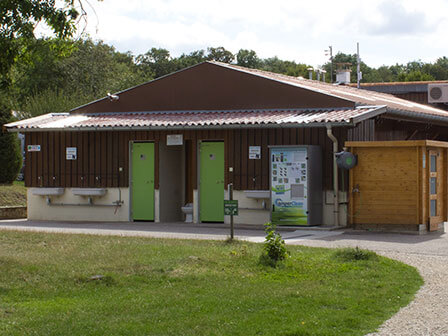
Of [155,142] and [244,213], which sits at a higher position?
[155,142]

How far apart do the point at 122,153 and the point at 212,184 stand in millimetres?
2930

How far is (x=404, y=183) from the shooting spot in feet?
61.3

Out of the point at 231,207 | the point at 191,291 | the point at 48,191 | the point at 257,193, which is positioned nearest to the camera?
the point at 191,291

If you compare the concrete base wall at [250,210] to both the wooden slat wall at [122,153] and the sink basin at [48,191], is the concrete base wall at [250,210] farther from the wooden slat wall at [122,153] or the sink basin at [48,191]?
the sink basin at [48,191]

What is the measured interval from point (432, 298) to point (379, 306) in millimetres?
1061

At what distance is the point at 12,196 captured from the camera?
26.2 m

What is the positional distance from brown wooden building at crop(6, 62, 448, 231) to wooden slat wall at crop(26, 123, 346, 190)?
0.10 ft

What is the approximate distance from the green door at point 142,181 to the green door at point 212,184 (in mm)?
1546

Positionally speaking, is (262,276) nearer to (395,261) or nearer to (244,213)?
(395,261)

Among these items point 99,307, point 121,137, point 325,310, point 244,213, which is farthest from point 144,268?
point 121,137

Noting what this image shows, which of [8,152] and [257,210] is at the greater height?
[8,152]

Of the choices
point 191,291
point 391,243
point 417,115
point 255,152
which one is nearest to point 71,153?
point 255,152

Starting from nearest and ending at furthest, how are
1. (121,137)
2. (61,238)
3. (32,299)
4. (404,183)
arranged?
(32,299) → (61,238) → (404,183) → (121,137)

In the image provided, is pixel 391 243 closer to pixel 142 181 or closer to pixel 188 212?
pixel 188 212
